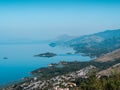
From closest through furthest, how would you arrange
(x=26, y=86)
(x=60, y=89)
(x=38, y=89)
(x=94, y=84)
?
1. (x=94, y=84)
2. (x=60, y=89)
3. (x=38, y=89)
4. (x=26, y=86)

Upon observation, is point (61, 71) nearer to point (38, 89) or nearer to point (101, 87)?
point (38, 89)

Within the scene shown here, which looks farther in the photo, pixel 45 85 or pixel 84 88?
pixel 45 85

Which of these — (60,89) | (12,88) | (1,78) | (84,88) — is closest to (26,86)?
(12,88)

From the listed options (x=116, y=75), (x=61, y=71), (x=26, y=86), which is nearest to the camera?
(x=116, y=75)

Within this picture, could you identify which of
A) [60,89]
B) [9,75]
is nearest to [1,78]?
[9,75]

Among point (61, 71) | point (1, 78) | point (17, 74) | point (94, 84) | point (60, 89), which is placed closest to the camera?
point (94, 84)

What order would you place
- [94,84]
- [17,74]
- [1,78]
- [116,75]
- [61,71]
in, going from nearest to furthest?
[94,84]
[116,75]
[61,71]
[1,78]
[17,74]

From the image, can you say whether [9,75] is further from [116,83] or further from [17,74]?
[116,83]

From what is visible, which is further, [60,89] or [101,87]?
[60,89]

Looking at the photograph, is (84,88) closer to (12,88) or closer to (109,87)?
(109,87)
